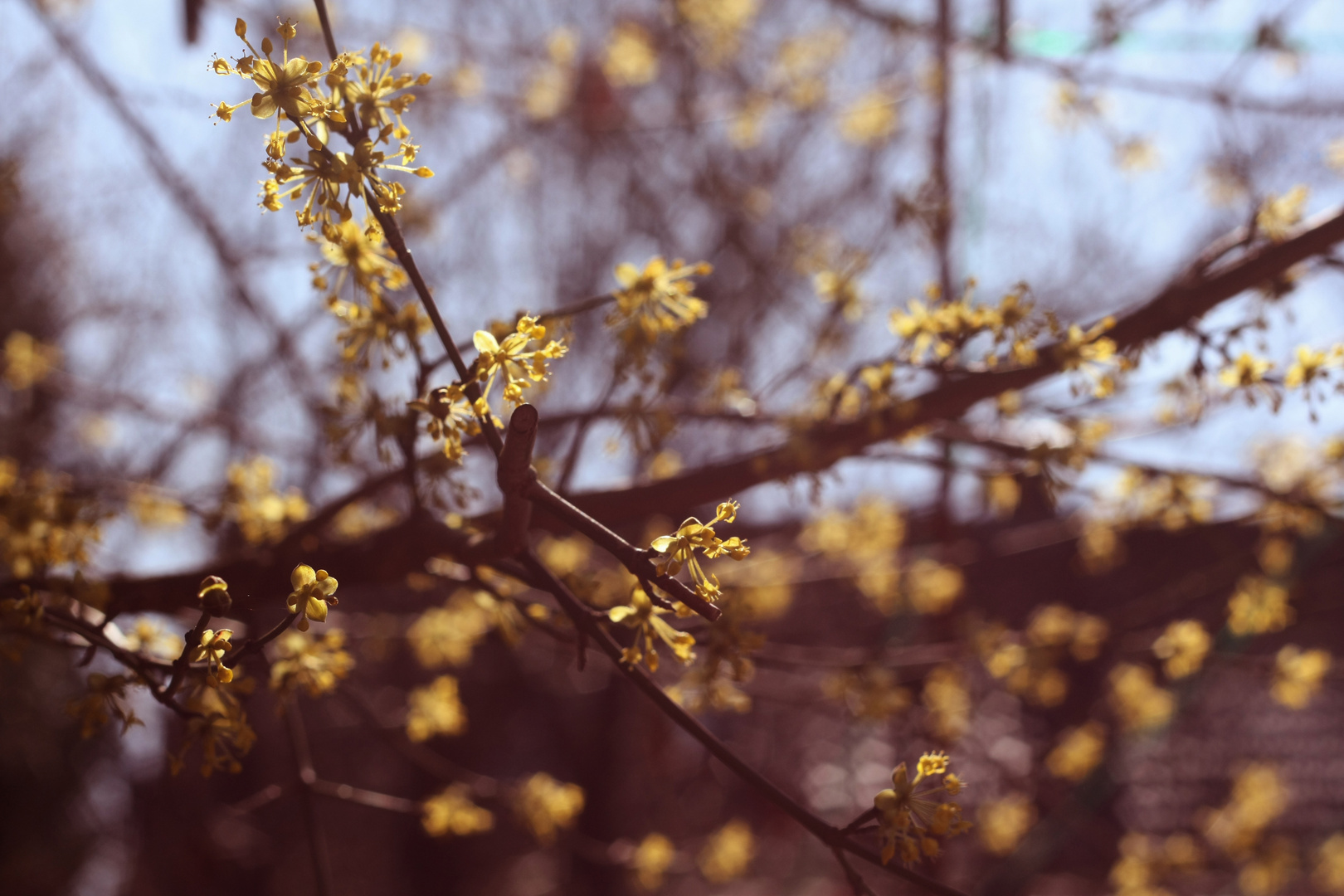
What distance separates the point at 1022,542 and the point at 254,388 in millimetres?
4483

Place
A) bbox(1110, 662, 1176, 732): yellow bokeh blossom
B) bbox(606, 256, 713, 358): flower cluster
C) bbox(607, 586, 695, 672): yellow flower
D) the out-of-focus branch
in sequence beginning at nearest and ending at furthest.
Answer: bbox(607, 586, 695, 672): yellow flower < bbox(606, 256, 713, 358): flower cluster < the out-of-focus branch < bbox(1110, 662, 1176, 732): yellow bokeh blossom

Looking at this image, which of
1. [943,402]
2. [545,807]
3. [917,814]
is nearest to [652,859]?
[545,807]

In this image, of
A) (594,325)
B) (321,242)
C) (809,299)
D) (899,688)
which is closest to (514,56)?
(594,325)

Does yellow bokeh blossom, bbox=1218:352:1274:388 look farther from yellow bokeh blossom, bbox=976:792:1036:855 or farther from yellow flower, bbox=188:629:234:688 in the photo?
yellow bokeh blossom, bbox=976:792:1036:855

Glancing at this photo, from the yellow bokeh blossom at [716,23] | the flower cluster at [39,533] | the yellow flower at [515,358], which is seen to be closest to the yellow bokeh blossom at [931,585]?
the yellow flower at [515,358]

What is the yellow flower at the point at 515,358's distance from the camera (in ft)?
3.23

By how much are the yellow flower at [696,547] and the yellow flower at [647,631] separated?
156 mm

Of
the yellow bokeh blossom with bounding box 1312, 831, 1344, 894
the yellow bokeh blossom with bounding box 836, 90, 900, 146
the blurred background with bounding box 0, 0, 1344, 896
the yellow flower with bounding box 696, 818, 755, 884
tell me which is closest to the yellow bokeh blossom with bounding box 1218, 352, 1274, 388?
the blurred background with bounding box 0, 0, 1344, 896

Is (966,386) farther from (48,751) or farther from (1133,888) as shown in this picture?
(48,751)

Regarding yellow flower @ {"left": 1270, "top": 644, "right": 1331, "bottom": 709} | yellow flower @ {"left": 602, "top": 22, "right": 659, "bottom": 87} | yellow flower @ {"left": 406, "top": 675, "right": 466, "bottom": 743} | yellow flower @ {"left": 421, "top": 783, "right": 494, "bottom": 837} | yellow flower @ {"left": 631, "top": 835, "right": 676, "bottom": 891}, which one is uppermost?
yellow flower @ {"left": 602, "top": 22, "right": 659, "bottom": 87}

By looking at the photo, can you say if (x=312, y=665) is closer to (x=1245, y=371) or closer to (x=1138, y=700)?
(x=1245, y=371)

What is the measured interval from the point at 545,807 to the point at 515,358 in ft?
4.81

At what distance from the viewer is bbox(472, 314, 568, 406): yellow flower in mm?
983

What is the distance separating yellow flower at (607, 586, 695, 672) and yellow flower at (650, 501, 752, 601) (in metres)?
0.16
